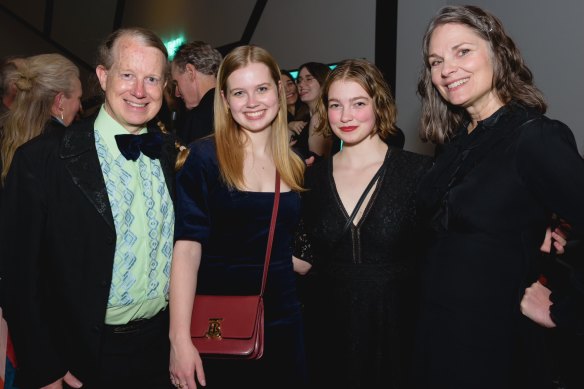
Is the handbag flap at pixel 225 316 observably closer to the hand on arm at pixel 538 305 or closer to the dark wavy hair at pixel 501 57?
the hand on arm at pixel 538 305

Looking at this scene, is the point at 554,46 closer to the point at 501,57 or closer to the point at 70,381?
the point at 501,57

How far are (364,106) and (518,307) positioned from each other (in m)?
0.98

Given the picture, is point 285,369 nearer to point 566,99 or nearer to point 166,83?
point 166,83

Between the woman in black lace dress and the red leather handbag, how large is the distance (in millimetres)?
335

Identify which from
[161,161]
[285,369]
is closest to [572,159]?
[285,369]

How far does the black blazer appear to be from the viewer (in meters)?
1.48

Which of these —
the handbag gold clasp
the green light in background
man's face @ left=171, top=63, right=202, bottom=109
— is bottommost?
the handbag gold clasp

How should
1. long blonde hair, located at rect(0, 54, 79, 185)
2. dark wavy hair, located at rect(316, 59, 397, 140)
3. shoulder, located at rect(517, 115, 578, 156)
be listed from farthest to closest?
long blonde hair, located at rect(0, 54, 79, 185)
dark wavy hair, located at rect(316, 59, 397, 140)
shoulder, located at rect(517, 115, 578, 156)

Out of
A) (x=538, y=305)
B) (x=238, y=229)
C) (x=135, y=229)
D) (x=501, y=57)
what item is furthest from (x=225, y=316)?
(x=501, y=57)

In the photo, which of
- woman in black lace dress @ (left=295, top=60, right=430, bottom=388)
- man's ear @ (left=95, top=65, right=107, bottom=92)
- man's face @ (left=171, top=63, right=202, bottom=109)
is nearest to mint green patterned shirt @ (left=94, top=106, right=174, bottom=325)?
man's ear @ (left=95, top=65, right=107, bottom=92)

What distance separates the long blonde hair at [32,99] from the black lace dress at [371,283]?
1472 millimetres

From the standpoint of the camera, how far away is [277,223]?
71.2 inches

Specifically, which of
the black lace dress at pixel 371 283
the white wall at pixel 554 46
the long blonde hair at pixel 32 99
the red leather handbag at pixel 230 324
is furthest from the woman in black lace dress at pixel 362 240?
the white wall at pixel 554 46

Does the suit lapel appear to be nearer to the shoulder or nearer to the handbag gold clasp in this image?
the handbag gold clasp
